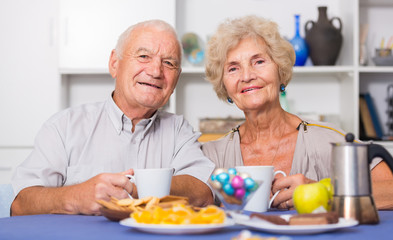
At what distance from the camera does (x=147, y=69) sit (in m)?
1.92

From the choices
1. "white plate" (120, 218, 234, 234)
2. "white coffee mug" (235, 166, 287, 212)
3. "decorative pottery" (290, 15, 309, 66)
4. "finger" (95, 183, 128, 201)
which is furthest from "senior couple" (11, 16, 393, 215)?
"decorative pottery" (290, 15, 309, 66)

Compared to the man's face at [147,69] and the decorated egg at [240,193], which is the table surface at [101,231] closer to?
the decorated egg at [240,193]

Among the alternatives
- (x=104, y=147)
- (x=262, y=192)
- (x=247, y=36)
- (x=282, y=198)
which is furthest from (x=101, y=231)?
(x=247, y=36)

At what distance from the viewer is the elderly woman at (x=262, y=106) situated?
202 cm

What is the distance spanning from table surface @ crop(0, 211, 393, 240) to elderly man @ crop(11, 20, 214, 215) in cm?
52

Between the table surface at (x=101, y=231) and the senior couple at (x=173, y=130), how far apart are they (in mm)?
351

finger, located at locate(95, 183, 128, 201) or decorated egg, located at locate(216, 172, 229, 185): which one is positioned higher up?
decorated egg, located at locate(216, 172, 229, 185)

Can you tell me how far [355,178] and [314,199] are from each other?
13 centimetres

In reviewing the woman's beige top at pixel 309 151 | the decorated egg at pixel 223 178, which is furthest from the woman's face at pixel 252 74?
the decorated egg at pixel 223 178

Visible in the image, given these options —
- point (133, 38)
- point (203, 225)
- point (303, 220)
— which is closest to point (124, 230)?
point (203, 225)

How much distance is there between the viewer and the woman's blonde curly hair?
2.08 meters

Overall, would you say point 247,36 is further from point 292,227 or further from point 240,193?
point 292,227

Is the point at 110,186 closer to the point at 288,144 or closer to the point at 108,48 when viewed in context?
the point at 288,144

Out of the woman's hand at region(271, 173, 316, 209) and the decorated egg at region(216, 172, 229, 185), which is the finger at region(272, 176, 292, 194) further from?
the decorated egg at region(216, 172, 229, 185)
